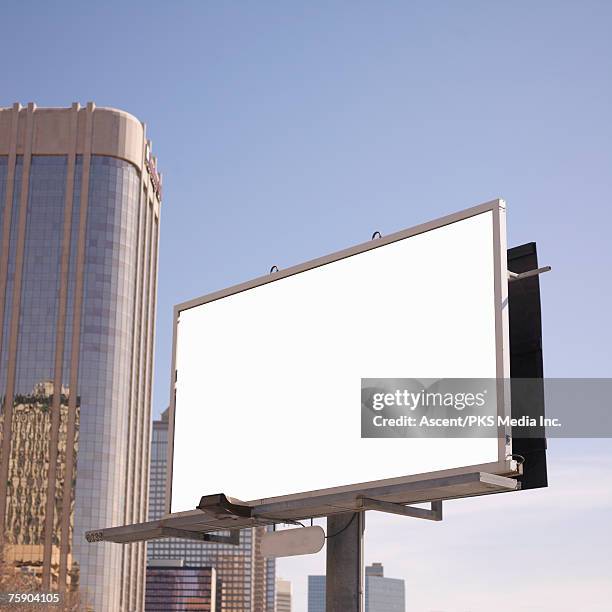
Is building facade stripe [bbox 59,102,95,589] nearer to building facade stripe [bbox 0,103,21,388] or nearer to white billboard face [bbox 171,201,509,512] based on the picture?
building facade stripe [bbox 0,103,21,388]

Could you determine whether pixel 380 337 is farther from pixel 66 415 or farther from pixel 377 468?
pixel 66 415

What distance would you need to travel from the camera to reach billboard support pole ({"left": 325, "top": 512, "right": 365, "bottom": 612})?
10625mm

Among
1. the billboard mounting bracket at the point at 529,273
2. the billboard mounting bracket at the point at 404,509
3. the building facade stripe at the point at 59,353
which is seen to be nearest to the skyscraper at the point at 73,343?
the building facade stripe at the point at 59,353

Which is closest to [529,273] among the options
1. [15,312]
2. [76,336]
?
[76,336]

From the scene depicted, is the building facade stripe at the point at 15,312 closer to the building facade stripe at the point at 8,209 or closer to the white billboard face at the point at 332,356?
the building facade stripe at the point at 8,209

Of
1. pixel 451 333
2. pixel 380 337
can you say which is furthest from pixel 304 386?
pixel 451 333

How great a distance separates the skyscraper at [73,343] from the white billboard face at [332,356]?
9646 centimetres

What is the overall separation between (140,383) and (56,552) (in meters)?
22.6

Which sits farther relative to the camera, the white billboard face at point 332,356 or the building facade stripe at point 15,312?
the building facade stripe at point 15,312

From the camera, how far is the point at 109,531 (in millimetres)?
12289

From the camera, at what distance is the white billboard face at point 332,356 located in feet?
31.3

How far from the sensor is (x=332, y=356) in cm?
1082

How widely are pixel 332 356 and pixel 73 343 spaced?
4094 inches

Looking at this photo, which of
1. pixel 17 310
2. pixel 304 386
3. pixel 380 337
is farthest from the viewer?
pixel 17 310
